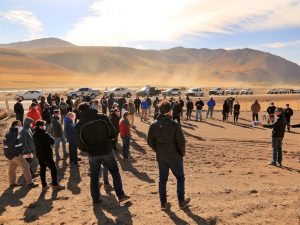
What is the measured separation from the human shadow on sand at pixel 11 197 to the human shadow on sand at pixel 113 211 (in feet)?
5.41

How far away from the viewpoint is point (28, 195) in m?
7.82

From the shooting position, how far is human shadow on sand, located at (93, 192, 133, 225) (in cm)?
615

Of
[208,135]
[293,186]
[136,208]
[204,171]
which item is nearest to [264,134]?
[208,135]

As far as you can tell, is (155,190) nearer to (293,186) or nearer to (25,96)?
(293,186)

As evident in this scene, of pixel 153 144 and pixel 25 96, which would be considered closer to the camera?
pixel 153 144

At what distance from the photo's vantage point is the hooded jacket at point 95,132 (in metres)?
6.63

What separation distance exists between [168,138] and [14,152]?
12.6 ft

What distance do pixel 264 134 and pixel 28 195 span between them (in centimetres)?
1331

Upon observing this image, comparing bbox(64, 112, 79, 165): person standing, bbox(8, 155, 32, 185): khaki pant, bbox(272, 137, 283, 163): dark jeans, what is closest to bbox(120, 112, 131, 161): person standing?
bbox(64, 112, 79, 165): person standing

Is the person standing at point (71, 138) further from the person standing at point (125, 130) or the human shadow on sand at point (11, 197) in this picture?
the human shadow on sand at point (11, 197)

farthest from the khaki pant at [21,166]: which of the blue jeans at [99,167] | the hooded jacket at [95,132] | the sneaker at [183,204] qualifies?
the sneaker at [183,204]

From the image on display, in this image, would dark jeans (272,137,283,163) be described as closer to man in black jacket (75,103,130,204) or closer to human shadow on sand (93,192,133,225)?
human shadow on sand (93,192,133,225)

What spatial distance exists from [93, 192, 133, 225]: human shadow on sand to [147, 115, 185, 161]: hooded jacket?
1.13m

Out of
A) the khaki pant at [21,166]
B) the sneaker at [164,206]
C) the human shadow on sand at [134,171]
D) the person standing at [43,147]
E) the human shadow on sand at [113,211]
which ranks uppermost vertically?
the person standing at [43,147]
